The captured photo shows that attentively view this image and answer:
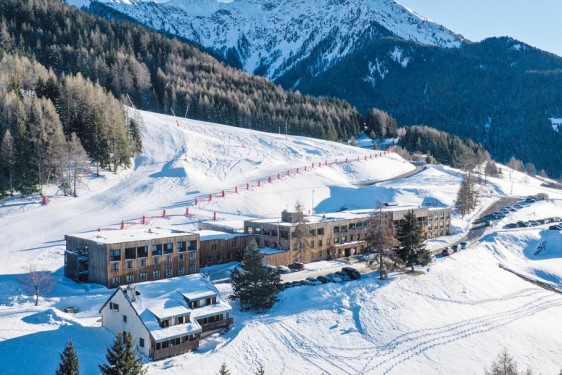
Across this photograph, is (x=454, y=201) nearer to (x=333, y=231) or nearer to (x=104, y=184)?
(x=333, y=231)

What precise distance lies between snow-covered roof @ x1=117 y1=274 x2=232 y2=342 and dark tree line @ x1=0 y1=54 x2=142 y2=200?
3686 cm

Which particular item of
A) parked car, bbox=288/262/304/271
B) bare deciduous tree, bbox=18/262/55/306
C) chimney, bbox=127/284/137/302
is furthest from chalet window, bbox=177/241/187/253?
parked car, bbox=288/262/304/271

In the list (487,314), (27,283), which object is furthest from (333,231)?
(27,283)

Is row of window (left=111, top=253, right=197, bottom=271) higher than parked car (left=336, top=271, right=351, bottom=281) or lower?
higher

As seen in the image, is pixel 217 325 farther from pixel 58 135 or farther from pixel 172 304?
pixel 58 135

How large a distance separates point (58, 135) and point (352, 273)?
157ft

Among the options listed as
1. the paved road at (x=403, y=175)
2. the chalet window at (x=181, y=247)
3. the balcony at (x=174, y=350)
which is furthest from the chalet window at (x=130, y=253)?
the paved road at (x=403, y=175)

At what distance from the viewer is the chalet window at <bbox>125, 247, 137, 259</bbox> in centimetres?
4244

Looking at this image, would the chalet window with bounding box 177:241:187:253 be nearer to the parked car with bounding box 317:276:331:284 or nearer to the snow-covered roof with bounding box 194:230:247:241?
the snow-covered roof with bounding box 194:230:247:241

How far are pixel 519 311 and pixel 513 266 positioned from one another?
15.5 m

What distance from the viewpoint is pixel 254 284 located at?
3975 cm

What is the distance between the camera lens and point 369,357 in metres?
34.9

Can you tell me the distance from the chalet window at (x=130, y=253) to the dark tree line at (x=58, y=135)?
29045 mm

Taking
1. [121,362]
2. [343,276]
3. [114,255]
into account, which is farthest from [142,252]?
[343,276]
